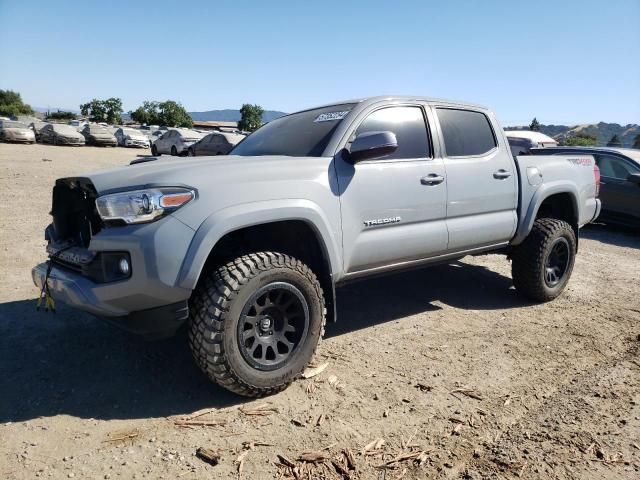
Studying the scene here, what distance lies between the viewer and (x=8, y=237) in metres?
6.14

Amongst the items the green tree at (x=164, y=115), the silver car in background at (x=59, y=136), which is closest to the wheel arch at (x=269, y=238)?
the silver car in background at (x=59, y=136)

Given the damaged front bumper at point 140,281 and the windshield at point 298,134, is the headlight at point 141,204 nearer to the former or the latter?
the damaged front bumper at point 140,281

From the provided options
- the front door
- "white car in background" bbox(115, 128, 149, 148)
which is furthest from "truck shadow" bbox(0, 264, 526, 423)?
"white car in background" bbox(115, 128, 149, 148)

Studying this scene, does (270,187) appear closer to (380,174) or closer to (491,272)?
(380,174)

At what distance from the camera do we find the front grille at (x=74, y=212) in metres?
2.76

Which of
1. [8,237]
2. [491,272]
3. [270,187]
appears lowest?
[491,272]

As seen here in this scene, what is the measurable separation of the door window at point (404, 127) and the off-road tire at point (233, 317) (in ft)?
4.10

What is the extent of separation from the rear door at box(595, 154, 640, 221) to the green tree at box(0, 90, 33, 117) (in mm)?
92793

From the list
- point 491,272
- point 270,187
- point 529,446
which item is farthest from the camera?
point 491,272

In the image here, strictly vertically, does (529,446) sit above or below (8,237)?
below

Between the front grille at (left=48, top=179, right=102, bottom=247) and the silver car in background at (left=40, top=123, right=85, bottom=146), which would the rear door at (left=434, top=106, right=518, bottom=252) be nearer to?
the front grille at (left=48, top=179, right=102, bottom=247)

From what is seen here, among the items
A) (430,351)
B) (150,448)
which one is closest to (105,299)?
(150,448)

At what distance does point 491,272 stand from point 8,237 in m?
6.20

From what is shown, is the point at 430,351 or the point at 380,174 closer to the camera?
the point at 380,174
